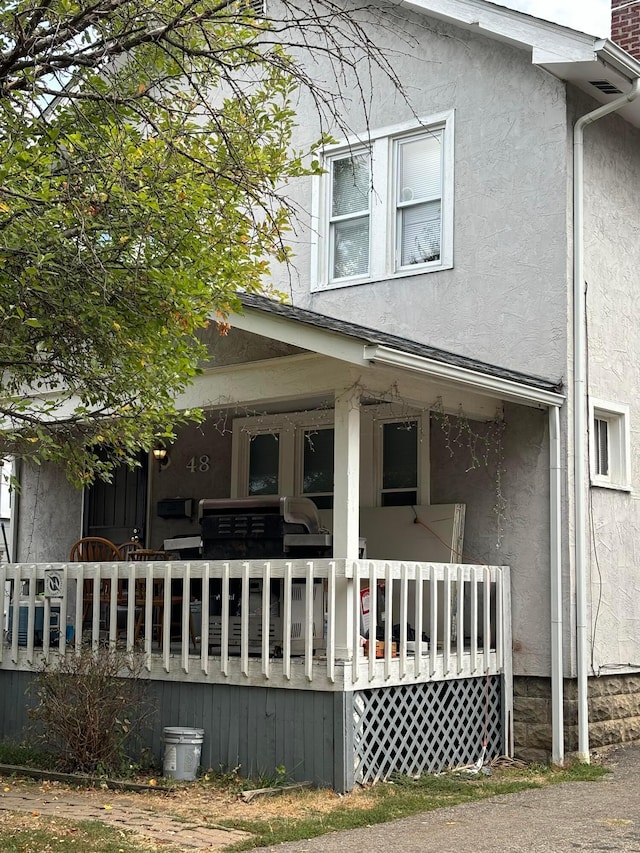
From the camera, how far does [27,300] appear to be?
21.2ft

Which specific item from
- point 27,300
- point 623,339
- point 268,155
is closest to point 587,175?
point 623,339

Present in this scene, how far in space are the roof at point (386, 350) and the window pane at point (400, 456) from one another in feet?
4.21

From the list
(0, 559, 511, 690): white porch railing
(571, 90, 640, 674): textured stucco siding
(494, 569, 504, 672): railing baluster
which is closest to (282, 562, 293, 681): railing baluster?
(0, 559, 511, 690): white porch railing

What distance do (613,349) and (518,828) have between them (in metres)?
5.24

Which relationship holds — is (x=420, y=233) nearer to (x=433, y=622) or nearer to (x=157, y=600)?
(x=433, y=622)

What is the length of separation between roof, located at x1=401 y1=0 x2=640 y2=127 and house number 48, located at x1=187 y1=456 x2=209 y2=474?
A: 17.4 ft

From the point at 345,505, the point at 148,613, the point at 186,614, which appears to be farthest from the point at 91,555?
the point at 345,505

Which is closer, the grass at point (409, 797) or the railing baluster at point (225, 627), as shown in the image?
the grass at point (409, 797)

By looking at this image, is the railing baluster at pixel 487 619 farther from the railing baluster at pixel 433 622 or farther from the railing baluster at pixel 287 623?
the railing baluster at pixel 287 623

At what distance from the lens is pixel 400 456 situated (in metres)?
10.9

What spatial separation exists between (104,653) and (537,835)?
12.7 feet

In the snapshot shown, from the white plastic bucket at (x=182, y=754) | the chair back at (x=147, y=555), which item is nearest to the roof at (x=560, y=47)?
the chair back at (x=147, y=555)

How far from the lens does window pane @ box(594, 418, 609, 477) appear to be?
35.0ft

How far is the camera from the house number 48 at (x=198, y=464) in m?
12.4
